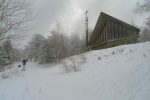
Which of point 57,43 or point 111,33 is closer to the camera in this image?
point 111,33

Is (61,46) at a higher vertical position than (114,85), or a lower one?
higher

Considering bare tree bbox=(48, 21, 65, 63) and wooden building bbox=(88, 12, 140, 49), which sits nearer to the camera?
wooden building bbox=(88, 12, 140, 49)

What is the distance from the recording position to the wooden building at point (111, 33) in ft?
71.9

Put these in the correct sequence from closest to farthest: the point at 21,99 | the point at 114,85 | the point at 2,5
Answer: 1. the point at 114,85
2. the point at 21,99
3. the point at 2,5

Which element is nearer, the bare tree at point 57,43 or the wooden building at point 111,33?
the wooden building at point 111,33

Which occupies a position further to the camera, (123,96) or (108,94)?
(108,94)

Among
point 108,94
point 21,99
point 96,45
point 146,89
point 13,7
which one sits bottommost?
point 21,99

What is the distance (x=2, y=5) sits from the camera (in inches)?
472

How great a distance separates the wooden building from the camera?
21.9 metres

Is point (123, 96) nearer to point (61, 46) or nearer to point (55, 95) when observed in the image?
point (55, 95)

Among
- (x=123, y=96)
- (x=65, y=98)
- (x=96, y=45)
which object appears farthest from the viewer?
(x=96, y=45)

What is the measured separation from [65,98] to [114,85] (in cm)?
215

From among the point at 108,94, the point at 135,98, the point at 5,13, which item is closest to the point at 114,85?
the point at 108,94

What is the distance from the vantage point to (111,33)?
26969 mm
